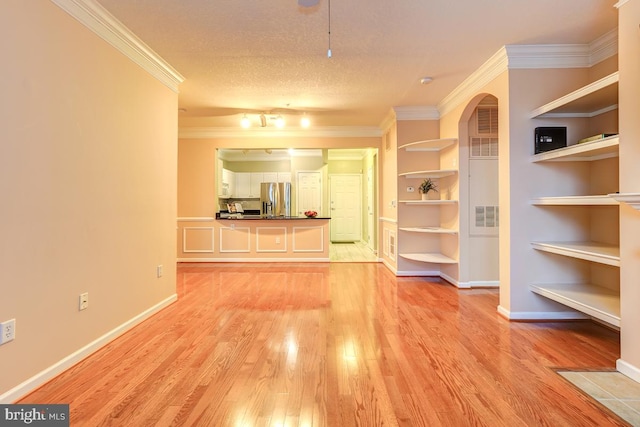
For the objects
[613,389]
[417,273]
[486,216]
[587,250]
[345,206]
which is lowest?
[613,389]

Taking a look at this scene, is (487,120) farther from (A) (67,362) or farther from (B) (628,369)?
(A) (67,362)

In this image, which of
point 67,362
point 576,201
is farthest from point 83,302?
point 576,201

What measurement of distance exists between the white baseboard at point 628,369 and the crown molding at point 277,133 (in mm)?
4556

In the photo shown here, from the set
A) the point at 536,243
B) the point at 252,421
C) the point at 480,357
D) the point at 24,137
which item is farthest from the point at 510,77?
the point at 24,137

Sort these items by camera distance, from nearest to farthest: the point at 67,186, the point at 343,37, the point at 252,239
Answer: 1. the point at 67,186
2. the point at 343,37
3. the point at 252,239

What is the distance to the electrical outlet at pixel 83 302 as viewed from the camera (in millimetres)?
2094

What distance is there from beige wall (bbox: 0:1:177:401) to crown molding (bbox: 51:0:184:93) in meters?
0.06

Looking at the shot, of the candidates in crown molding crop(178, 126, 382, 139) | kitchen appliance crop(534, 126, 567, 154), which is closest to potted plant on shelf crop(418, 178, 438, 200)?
crown molding crop(178, 126, 382, 139)

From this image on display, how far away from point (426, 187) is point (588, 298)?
235 centimetres

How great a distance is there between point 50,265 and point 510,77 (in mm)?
3907

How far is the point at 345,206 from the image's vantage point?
29.7 ft

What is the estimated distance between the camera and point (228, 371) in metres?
1.94

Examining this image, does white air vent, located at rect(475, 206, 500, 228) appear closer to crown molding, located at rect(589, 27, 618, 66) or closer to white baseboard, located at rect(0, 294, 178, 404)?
crown molding, located at rect(589, 27, 618, 66)

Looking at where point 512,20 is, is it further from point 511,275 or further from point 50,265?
point 50,265
